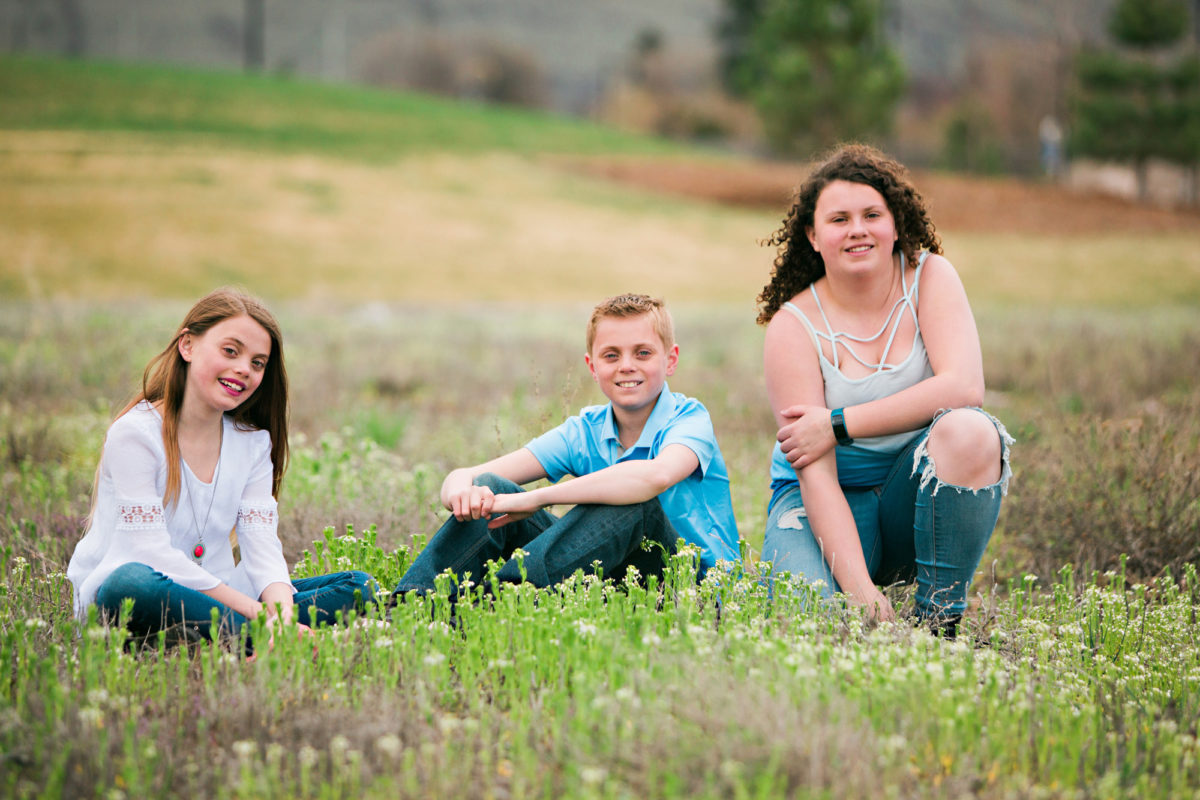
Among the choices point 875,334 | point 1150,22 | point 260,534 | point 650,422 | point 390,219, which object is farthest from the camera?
point 1150,22

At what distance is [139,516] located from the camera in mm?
2852

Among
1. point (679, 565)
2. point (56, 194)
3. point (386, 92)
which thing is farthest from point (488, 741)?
point (386, 92)

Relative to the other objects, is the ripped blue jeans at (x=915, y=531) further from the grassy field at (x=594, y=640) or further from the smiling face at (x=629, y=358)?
the smiling face at (x=629, y=358)

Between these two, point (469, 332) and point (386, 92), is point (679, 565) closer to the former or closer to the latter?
point (469, 332)

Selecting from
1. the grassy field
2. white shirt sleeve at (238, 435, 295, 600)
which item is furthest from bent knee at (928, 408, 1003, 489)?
white shirt sleeve at (238, 435, 295, 600)

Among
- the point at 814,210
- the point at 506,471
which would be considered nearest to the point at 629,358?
the point at 506,471

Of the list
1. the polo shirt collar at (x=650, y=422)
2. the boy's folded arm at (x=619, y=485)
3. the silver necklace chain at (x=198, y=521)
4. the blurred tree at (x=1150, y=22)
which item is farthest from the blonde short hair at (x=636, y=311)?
the blurred tree at (x=1150, y=22)

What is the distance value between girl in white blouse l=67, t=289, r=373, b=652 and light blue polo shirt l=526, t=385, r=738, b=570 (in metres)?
0.84

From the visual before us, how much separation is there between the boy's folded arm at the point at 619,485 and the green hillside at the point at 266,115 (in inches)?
1399

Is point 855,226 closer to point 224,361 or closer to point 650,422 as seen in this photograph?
point 650,422

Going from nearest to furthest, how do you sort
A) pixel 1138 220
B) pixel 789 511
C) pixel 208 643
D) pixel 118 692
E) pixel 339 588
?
pixel 118 692
pixel 208 643
pixel 339 588
pixel 789 511
pixel 1138 220

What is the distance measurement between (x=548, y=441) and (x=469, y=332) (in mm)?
8674

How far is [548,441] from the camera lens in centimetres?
353

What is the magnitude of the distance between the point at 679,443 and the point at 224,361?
4.84ft
